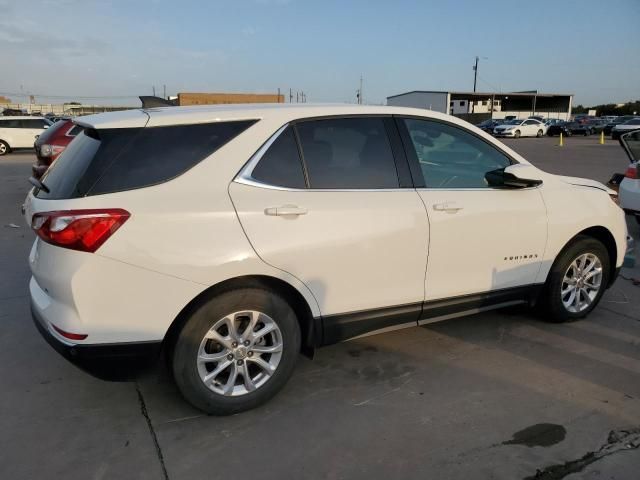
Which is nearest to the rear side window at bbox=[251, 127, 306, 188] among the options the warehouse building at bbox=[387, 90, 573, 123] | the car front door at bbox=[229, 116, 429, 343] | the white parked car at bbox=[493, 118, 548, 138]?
the car front door at bbox=[229, 116, 429, 343]

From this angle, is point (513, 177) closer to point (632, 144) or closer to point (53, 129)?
point (632, 144)

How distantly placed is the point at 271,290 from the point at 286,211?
17.5 inches

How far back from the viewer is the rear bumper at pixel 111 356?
8.32ft

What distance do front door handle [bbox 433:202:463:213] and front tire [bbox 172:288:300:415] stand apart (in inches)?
45.7

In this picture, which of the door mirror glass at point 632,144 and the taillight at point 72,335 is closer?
the taillight at point 72,335

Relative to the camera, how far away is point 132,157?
2.61 m

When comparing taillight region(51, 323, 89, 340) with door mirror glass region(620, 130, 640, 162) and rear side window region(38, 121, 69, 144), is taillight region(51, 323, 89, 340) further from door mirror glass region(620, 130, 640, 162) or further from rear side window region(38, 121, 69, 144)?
door mirror glass region(620, 130, 640, 162)

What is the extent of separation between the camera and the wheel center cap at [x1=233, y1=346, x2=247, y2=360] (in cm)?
282

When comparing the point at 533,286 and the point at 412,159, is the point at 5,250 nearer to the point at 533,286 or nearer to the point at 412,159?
the point at 412,159

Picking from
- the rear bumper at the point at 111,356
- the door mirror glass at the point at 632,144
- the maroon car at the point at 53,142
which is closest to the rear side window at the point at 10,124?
the maroon car at the point at 53,142

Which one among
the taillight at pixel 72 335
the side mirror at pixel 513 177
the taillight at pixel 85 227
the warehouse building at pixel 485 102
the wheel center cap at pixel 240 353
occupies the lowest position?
the wheel center cap at pixel 240 353

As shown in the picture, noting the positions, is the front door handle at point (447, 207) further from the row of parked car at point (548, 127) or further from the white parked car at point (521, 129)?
the white parked car at point (521, 129)

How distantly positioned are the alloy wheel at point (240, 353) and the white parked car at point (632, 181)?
6.12 m

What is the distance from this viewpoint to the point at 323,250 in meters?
2.89
